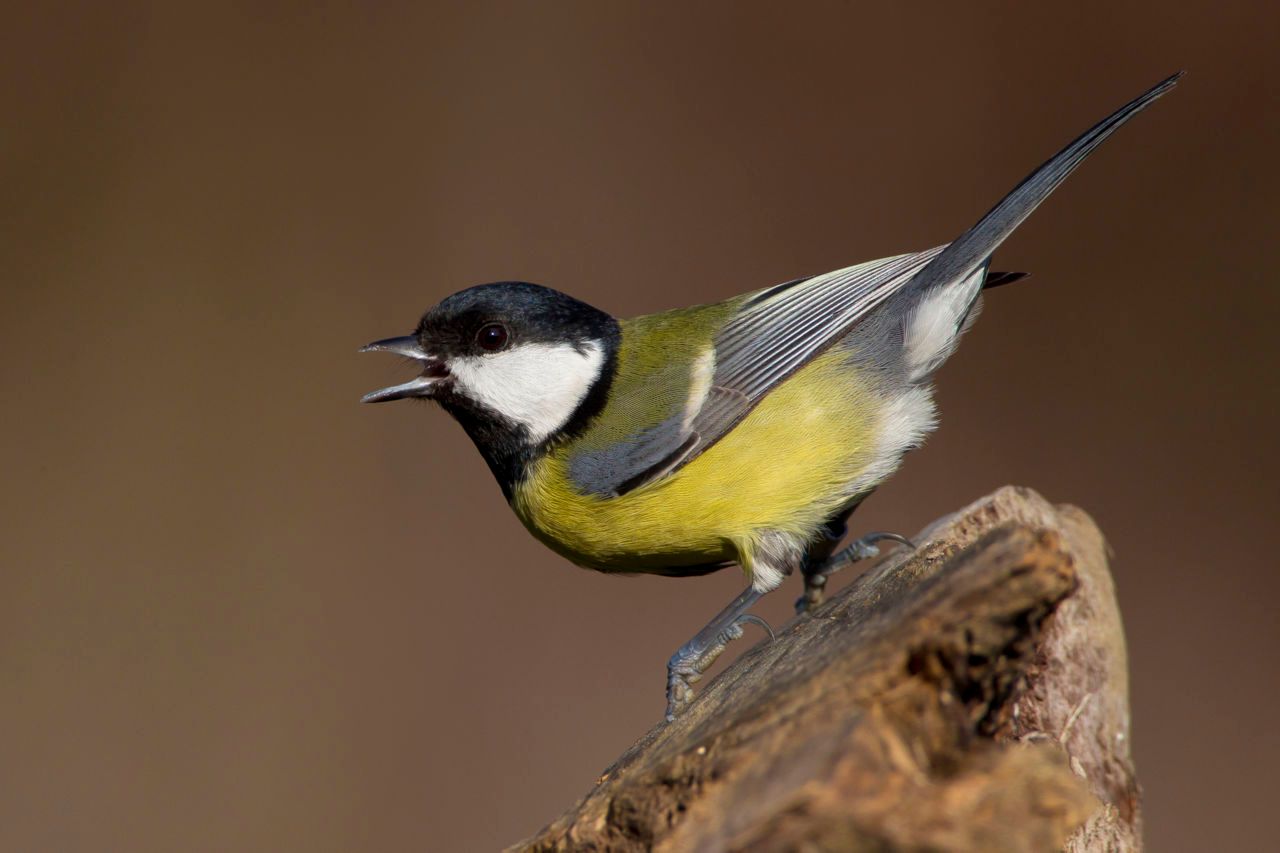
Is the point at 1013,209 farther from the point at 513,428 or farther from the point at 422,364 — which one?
the point at 422,364

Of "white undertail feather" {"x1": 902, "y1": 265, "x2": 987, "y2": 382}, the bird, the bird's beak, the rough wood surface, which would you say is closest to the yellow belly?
the bird

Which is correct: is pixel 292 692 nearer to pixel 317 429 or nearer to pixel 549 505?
pixel 317 429

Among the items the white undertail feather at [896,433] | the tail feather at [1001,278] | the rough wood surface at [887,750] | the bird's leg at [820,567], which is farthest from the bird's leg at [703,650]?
the tail feather at [1001,278]

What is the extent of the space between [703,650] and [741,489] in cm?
28

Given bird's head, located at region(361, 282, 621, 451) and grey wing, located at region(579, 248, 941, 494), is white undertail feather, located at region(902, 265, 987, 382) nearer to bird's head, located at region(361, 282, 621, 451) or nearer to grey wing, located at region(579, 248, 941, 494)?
grey wing, located at region(579, 248, 941, 494)

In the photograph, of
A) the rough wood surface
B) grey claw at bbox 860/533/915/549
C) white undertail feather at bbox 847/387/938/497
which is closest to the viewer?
the rough wood surface

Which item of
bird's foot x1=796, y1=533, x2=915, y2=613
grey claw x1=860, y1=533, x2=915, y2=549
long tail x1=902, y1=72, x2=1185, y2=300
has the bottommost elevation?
bird's foot x1=796, y1=533, x2=915, y2=613

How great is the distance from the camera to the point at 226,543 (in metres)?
2.84

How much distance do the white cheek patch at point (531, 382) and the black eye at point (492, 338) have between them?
0.5 inches

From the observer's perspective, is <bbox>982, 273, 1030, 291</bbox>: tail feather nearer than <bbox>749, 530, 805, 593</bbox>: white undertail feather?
No

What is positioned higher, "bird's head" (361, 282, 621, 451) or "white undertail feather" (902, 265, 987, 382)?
"bird's head" (361, 282, 621, 451)

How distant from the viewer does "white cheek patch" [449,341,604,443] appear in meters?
1.76

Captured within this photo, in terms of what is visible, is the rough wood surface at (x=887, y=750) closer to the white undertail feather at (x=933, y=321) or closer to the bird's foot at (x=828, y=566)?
the bird's foot at (x=828, y=566)

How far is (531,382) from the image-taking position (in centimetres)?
177
